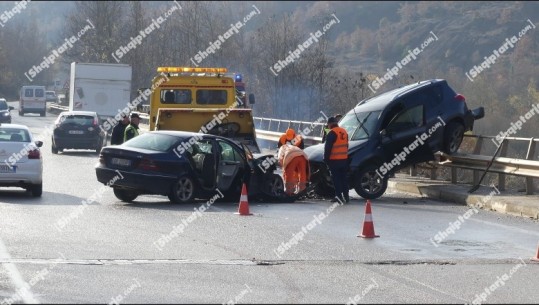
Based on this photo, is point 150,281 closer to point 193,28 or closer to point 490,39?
point 193,28

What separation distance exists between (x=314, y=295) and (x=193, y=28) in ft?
198

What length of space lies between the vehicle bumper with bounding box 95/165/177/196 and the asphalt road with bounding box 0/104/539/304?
1.13 ft

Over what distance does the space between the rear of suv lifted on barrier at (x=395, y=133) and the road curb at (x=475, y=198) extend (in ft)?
2.47

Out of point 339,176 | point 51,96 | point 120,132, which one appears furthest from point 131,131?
point 51,96

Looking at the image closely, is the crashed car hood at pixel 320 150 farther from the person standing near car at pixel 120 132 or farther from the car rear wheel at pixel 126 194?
the person standing near car at pixel 120 132

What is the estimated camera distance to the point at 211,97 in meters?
28.5

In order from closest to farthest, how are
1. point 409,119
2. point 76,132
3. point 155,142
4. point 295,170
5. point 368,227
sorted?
1. point 368,227
2. point 155,142
3. point 295,170
4. point 409,119
5. point 76,132

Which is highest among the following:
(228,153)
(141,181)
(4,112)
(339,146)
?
(339,146)

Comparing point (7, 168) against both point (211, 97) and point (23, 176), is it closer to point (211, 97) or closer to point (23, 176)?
point (23, 176)

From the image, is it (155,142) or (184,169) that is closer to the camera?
(184,169)

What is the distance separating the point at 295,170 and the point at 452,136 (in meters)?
3.52

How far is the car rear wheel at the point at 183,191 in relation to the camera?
18453mm

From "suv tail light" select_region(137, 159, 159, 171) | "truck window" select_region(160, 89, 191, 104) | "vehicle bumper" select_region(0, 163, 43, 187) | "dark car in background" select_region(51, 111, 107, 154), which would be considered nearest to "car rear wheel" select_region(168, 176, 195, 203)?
"suv tail light" select_region(137, 159, 159, 171)

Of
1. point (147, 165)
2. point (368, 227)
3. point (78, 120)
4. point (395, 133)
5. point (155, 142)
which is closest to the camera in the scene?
A: point (368, 227)
